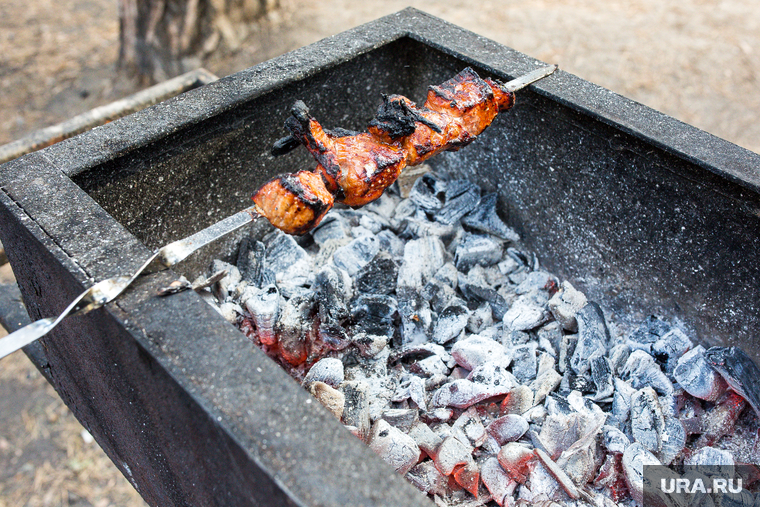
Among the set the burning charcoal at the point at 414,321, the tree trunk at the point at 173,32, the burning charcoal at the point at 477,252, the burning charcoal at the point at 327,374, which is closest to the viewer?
the burning charcoal at the point at 327,374

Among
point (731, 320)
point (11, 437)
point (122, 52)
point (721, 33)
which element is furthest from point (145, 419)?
point (721, 33)

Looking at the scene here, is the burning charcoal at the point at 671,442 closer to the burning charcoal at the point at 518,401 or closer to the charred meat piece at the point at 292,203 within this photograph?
the burning charcoal at the point at 518,401

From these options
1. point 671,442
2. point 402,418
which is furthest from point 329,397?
point 671,442

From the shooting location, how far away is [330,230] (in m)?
2.37

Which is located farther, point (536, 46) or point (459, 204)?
point (536, 46)

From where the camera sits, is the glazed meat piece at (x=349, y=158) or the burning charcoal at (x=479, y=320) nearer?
the glazed meat piece at (x=349, y=158)

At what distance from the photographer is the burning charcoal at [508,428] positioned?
1.74m

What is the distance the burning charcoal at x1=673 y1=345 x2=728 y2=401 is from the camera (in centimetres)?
181

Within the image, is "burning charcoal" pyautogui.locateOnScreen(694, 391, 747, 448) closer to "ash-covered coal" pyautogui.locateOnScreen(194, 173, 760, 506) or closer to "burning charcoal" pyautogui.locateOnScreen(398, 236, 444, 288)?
"ash-covered coal" pyautogui.locateOnScreen(194, 173, 760, 506)

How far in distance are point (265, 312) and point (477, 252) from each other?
85 centimetres

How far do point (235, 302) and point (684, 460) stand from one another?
1524 mm

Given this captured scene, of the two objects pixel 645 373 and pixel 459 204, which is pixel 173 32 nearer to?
pixel 459 204

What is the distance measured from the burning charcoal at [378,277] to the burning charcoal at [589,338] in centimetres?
67

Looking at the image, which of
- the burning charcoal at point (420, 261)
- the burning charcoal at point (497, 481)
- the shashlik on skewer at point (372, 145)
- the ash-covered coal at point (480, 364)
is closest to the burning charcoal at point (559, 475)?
the ash-covered coal at point (480, 364)
